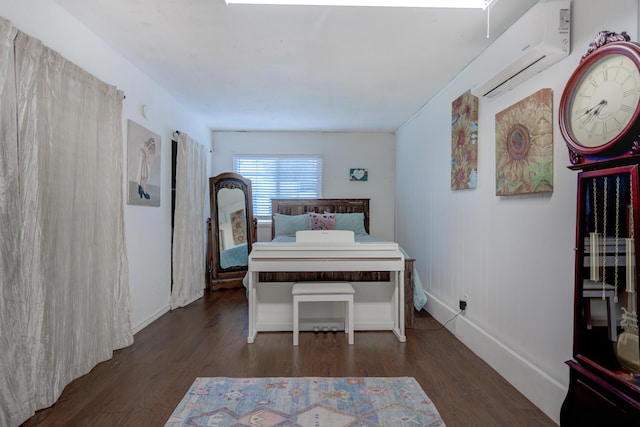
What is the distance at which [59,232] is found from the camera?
2.15 m

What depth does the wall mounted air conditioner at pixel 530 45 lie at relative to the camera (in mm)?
1821

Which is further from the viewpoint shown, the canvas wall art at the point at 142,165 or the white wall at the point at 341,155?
the white wall at the point at 341,155

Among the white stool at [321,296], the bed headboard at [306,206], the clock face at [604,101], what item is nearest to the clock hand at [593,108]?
the clock face at [604,101]

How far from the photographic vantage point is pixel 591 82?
1.44 meters

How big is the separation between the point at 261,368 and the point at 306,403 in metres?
0.58

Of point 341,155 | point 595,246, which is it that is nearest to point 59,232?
point 595,246

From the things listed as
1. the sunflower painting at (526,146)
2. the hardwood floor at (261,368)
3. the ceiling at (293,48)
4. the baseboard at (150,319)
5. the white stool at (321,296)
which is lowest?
the hardwood floor at (261,368)

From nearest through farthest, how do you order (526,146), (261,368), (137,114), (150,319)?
(526,146), (261,368), (137,114), (150,319)

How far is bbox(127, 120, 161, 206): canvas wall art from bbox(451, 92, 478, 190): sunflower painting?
2.88 m

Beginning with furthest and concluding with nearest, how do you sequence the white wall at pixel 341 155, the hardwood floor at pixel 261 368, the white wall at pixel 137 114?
the white wall at pixel 341 155
the white wall at pixel 137 114
the hardwood floor at pixel 261 368

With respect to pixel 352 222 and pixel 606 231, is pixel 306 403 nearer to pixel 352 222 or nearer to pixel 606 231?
pixel 606 231

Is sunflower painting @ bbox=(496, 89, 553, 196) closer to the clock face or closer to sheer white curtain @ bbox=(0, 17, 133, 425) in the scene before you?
the clock face

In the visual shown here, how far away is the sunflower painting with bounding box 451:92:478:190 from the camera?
2.87 m

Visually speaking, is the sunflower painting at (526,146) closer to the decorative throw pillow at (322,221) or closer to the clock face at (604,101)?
the clock face at (604,101)
